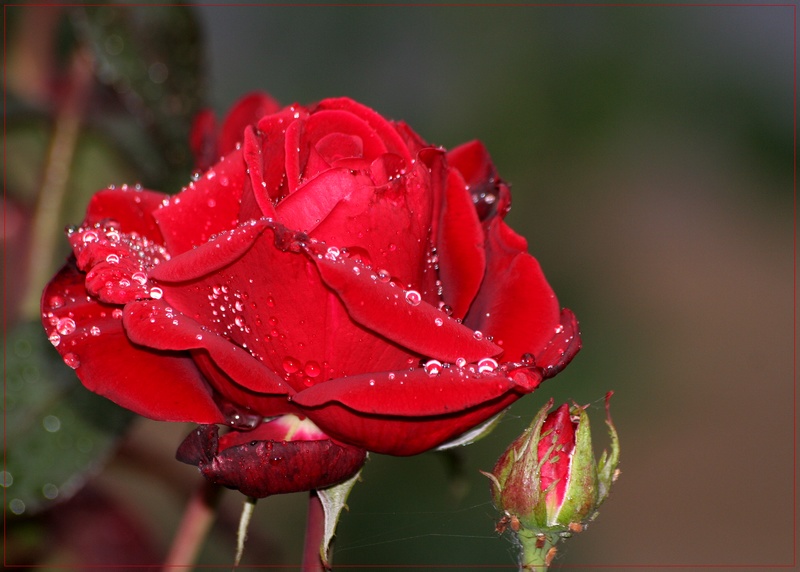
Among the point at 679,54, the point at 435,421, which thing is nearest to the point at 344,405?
the point at 435,421

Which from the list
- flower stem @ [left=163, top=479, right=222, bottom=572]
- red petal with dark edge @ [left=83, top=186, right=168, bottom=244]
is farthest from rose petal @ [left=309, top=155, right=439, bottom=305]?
flower stem @ [left=163, top=479, right=222, bottom=572]

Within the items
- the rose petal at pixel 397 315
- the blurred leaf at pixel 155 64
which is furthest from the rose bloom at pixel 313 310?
the blurred leaf at pixel 155 64

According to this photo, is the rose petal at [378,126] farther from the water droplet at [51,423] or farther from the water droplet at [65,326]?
the water droplet at [51,423]

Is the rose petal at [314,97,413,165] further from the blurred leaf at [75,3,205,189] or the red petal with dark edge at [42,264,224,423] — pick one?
the blurred leaf at [75,3,205,189]

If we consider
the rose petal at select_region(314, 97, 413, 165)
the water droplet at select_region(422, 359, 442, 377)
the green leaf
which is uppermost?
the rose petal at select_region(314, 97, 413, 165)

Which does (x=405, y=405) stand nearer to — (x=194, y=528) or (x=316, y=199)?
(x=316, y=199)
